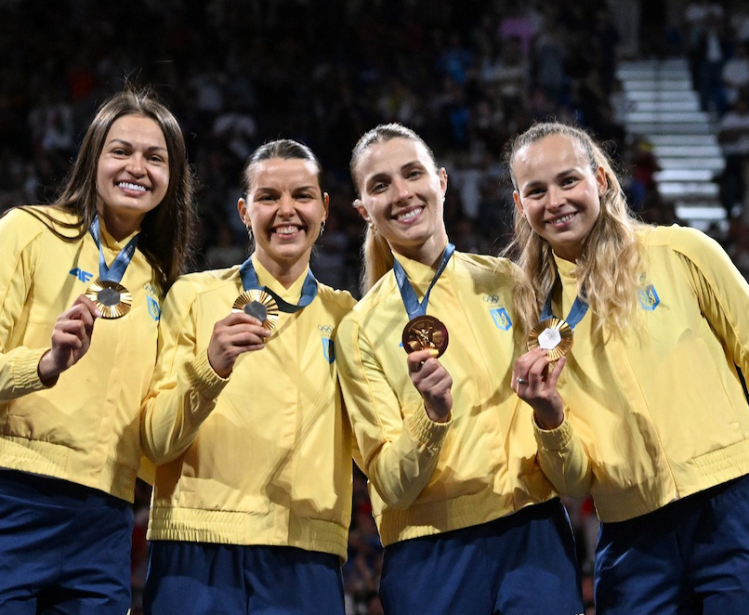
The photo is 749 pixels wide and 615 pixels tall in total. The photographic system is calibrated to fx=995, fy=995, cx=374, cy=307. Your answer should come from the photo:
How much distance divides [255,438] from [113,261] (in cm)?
77

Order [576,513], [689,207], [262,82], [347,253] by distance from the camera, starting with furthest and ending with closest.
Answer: [262,82], [689,207], [347,253], [576,513]

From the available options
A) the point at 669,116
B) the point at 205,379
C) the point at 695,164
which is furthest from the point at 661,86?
the point at 205,379

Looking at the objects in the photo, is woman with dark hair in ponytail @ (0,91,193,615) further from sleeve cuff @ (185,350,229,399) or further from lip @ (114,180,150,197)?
sleeve cuff @ (185,350,229,399)

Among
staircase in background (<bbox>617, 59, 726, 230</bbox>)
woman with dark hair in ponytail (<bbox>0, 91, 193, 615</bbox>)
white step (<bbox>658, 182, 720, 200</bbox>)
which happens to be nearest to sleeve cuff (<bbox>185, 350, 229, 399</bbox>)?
woman with dark hair in ponytail (<bbox>0, 91, 193, 615</bbox>)

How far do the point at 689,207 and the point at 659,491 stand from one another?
8057 millimetres

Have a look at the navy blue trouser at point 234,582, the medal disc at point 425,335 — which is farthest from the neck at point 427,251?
the navy blue trouser at point 234,582

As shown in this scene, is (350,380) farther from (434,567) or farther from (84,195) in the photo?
(84,195)

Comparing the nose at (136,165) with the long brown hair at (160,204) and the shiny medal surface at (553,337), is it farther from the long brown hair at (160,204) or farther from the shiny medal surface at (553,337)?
the shiny medal surface at (553,337)

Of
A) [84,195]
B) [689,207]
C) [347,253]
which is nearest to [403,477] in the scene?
[84,195]

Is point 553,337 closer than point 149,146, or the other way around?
point 553,337

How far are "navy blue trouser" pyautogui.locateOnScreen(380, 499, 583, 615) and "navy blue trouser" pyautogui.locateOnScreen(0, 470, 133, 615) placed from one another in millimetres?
858

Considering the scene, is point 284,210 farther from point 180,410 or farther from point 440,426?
point 440,426

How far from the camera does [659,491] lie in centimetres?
291

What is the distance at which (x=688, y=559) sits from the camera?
9.52ft
